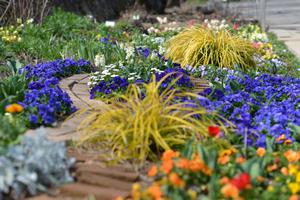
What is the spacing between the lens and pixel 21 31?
999 centimetres

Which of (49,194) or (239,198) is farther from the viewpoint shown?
(49,194)

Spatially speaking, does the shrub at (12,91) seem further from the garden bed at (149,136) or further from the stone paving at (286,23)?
the stone paving at (286,23)

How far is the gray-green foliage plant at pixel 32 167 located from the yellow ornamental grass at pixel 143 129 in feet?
1.43

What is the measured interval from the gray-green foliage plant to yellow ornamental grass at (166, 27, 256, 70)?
3796 mm

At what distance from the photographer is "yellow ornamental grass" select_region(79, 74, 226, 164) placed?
4020mm

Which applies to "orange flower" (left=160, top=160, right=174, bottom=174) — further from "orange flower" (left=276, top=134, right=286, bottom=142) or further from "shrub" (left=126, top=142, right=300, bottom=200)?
"orange flower" (left=276, top=134, right=286, bottom=142)

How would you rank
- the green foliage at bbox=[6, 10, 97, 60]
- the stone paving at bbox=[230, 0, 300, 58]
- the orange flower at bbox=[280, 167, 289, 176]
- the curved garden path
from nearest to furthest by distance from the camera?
the curved garden path
the orange flower at bbox=[280, 167, 289, 176]
the green foliage at bbox=[6, 10, 97, 60]
the stone paving at bbox=[230, 0, 300, 58]

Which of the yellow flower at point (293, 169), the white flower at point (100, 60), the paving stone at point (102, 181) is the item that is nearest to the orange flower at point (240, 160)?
the yellow flower at point (293, 169)

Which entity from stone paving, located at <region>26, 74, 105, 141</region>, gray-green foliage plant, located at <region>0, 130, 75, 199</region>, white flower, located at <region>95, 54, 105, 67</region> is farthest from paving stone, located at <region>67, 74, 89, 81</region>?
gray-green foliage plant, located at <region>0, 130, 75, 199</region>

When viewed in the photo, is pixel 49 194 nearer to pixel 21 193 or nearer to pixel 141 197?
pixel 21 193

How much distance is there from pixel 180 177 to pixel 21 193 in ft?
2.93

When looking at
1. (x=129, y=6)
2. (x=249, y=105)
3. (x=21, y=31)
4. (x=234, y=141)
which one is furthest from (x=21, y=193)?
(x=129, y=6)

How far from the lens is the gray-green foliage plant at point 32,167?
344 cm

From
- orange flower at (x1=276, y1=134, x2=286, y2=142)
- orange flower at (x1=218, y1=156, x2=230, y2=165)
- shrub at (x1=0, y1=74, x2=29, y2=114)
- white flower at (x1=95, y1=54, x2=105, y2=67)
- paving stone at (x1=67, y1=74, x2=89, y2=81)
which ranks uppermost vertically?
shrub at (x1=0, y1=74, x2=29, y2=114)
